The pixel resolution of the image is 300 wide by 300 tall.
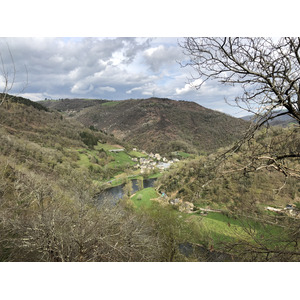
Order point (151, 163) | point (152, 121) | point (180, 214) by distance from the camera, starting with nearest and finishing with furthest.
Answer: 1. point (180, 214)
2. point (151, 163)
3. point (152, 121)

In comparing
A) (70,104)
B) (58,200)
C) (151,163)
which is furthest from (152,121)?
(70,104)

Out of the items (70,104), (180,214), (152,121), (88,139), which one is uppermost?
(70,104)

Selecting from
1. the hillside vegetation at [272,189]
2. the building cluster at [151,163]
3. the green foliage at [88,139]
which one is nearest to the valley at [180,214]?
the hillside vegetation at [272,189]

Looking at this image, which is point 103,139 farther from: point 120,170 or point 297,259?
point 297,259

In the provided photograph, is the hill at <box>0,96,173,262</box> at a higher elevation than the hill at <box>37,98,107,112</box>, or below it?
below

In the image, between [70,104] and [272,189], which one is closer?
[272,189]

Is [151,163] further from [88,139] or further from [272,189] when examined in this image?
[272,189]

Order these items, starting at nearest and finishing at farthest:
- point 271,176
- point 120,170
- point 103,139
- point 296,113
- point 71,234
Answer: point 296,113 < point 271,176 < point 71,234 < point 120,170 < point 103,139

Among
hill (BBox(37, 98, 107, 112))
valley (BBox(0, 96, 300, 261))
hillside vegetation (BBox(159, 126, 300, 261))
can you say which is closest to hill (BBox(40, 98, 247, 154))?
hill (BBox(37, 98, 107, 112))

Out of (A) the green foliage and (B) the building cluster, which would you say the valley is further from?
(A) the green foliage

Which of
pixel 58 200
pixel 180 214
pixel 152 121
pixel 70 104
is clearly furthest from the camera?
pixel 70 104

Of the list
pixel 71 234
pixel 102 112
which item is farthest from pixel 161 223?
pixel 102 112
